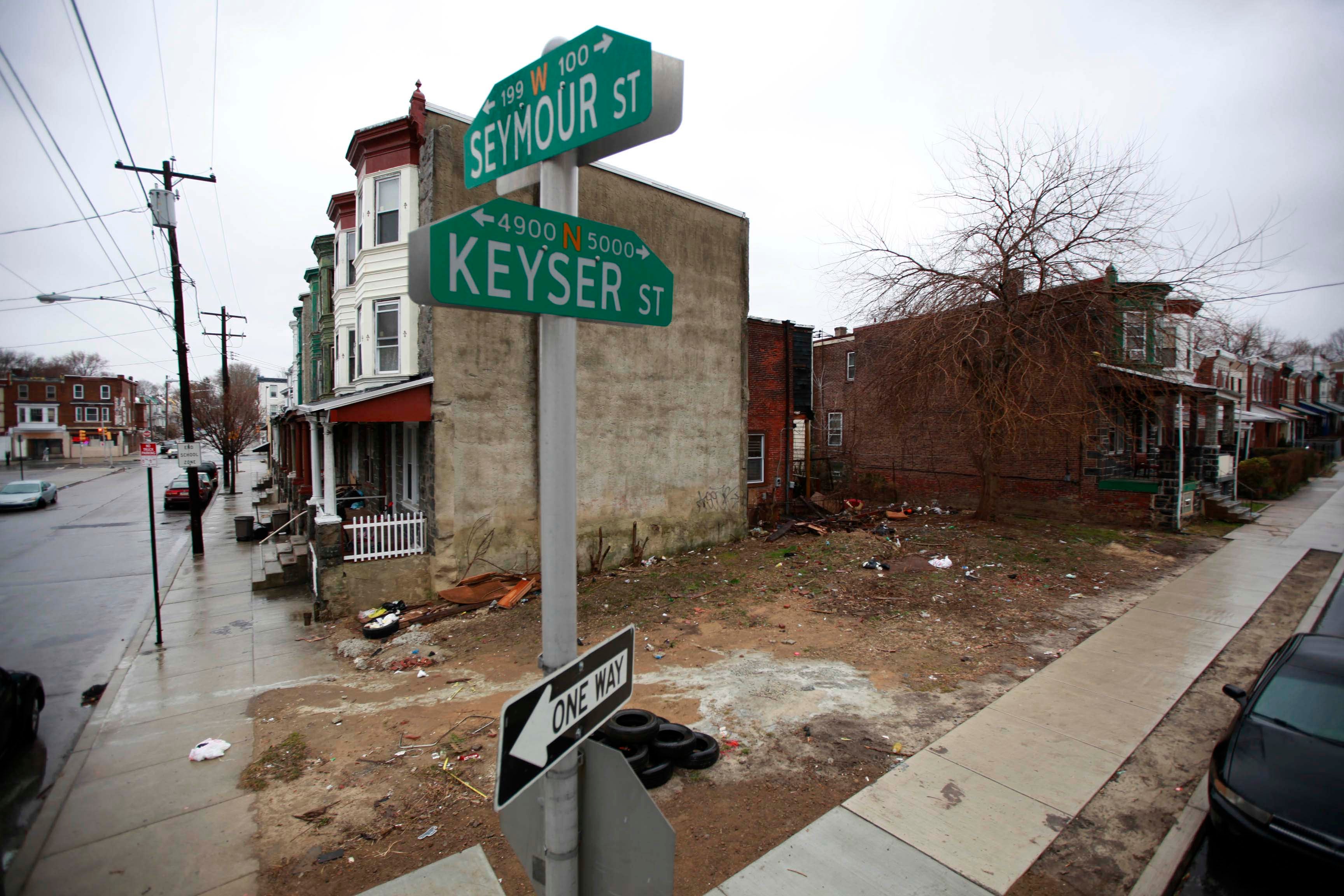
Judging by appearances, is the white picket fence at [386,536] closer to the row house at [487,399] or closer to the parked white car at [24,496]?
the row house at [487,399]

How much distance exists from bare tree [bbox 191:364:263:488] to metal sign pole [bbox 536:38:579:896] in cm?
3042

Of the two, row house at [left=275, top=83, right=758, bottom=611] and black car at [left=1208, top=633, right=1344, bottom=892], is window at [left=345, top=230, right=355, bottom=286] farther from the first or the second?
black car at [left=1208, top=633, right=1344, bottom=892]

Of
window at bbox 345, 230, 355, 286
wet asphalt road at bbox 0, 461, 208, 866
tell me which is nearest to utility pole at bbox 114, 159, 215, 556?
wet asphalt road at bbox 0, 461, 208, 866

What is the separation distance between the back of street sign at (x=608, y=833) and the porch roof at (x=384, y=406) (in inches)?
383

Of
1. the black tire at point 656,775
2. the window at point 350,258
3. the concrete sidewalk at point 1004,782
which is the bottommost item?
the concrete sidewalk at point 1004,782

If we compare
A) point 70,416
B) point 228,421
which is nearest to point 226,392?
point 228,421

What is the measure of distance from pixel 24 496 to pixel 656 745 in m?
33.7

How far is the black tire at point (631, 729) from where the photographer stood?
17.3ft

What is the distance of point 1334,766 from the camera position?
4.40 m

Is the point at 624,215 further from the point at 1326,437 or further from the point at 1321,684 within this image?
the point at 1326,437

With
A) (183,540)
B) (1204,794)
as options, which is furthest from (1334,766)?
(183,540)

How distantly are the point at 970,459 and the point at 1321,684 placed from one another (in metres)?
16.9

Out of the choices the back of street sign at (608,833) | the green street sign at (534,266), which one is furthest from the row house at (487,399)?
the back of street sign at (608,833)

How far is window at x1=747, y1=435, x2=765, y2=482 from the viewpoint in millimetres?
18922
